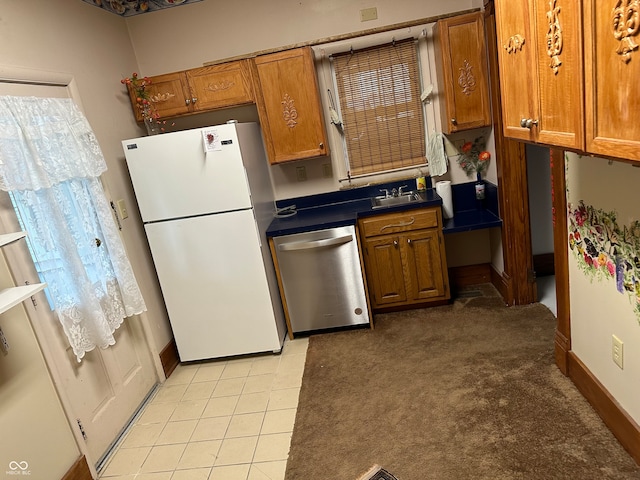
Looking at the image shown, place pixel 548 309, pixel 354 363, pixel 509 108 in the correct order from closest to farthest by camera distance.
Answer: pixel 509 108 < pixel 354 363 < pixel 548 309

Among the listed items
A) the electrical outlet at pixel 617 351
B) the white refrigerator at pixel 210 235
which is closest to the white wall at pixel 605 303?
the electrical outlet at pixel 617 351

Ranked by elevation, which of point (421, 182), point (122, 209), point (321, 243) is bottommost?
point (321, 243)

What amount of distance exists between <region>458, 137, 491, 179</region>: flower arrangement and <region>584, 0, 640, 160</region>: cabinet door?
2.31 m

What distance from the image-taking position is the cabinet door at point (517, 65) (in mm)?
1439

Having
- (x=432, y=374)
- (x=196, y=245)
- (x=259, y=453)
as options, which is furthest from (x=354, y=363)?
(x=196, y=245)

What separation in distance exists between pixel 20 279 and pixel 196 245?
1.13 metres

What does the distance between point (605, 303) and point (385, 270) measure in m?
1.58

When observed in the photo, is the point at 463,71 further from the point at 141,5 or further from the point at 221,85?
the point at 141,5

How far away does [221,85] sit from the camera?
3.09 meters

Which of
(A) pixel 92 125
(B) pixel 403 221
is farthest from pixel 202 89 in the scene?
(B) pixel 403 221

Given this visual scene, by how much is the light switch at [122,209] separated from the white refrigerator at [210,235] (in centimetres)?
10

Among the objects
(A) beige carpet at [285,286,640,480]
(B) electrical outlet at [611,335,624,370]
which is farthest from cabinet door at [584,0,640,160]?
(A) beige carpet at [285,286,640,480]

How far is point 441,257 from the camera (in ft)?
10.5

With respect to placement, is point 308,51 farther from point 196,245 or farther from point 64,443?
point 64,443
